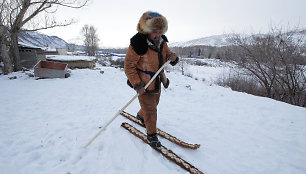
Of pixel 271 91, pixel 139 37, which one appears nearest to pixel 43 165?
pixel 139 37

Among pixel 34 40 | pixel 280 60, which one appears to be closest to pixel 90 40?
pixel 280 60

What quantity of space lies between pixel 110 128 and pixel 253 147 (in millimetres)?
2726

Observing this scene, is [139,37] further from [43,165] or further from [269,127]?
[269,127]

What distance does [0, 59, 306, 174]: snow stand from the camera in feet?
6.36

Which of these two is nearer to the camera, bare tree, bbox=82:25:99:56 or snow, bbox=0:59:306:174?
snow, bbox=0:59:306:174

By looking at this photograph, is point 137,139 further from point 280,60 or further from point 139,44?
point 280,60

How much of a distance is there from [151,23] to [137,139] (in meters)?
1.92

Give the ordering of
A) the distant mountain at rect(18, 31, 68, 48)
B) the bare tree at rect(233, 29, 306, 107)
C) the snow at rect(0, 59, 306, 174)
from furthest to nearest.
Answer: the distant mountain at rect(18, 31, 68, 48) → the bare tree at rect(233, 29, 306, 107) → the snow at rect(0, 59, 306, 174)

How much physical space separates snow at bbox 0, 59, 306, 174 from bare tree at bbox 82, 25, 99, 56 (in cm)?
4170

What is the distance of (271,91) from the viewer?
893 cm

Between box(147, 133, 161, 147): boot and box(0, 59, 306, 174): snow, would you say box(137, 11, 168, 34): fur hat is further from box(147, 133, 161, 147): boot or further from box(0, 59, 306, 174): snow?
box(0, 59, 306, 174): snow

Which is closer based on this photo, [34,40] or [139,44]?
[139,44]

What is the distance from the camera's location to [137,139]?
8.02ft

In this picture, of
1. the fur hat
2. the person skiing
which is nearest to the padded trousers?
the person skiing
